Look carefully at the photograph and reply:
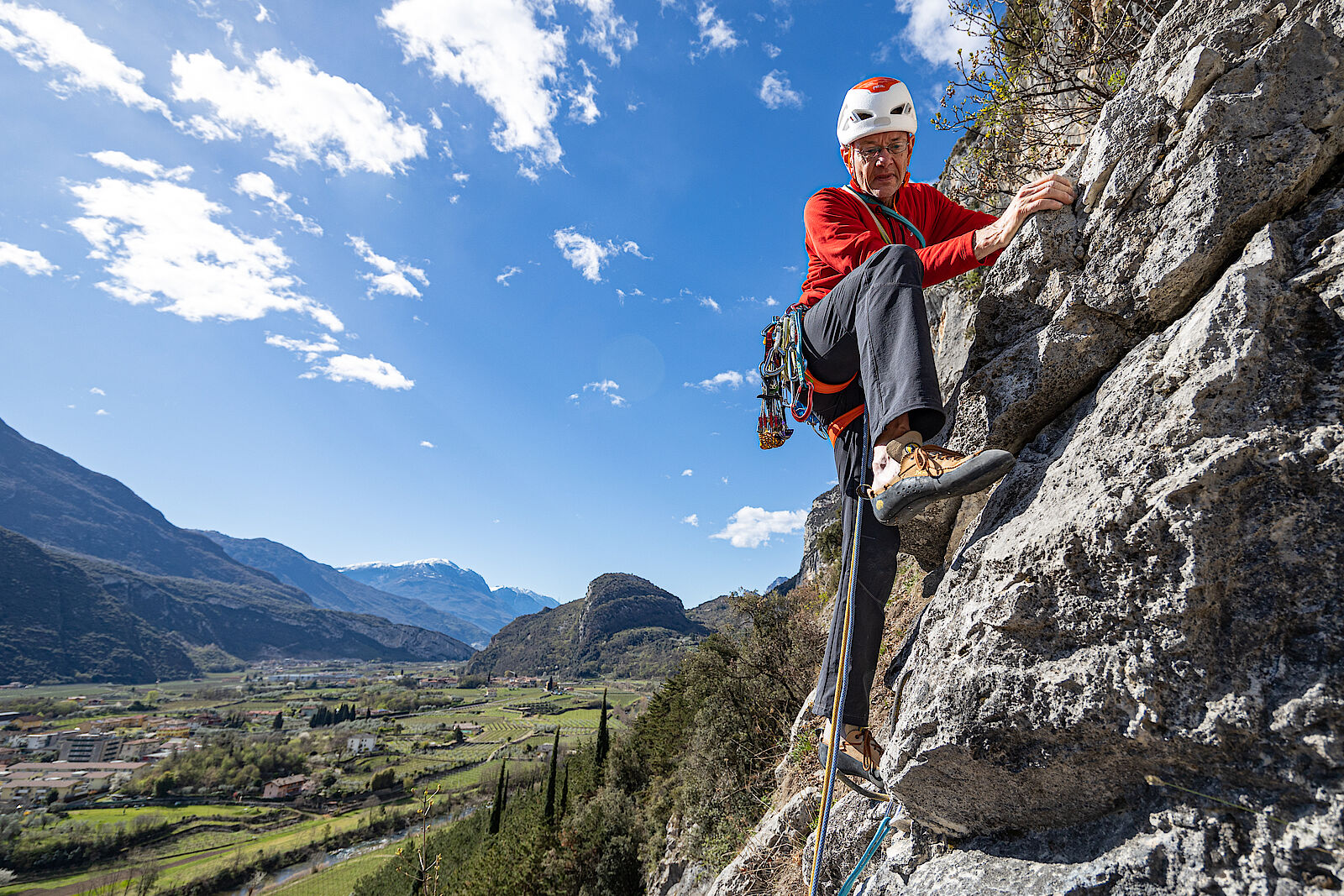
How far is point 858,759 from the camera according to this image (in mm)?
3047

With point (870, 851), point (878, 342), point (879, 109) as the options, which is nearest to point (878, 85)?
point (879, 109)

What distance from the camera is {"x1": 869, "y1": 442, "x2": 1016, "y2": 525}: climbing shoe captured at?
2.45 m

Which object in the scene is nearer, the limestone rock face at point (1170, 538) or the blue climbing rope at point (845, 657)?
the limestone rock face at point (1170, 538)

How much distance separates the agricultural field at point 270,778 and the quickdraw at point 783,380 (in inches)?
2990

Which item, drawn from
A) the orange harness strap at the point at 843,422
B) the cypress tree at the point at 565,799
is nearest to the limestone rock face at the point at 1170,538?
the orange harness strap at the point at 843,422

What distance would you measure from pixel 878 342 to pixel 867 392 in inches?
9.5

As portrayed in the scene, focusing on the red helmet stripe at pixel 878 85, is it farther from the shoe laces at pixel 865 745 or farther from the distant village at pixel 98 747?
the distant village at pixel 98 747

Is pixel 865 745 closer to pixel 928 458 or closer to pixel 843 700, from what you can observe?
pixel 843 700

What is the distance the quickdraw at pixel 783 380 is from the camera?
3.46m

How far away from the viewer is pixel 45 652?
199750 mm

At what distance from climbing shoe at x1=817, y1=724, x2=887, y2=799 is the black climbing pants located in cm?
9

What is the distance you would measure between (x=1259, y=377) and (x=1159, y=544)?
2.13 feet

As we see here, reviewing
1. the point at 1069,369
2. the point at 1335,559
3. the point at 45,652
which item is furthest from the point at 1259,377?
the point at 45,652

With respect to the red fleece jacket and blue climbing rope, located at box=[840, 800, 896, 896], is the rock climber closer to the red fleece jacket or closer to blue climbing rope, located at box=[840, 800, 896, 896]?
the red fleece jacket
